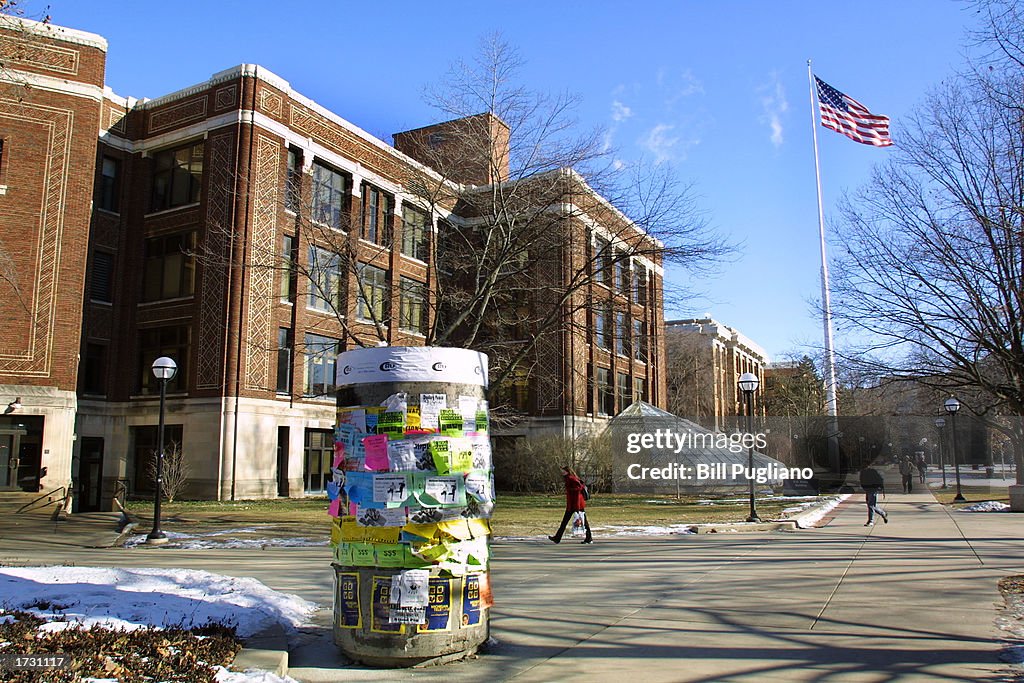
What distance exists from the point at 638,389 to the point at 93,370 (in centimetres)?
3112

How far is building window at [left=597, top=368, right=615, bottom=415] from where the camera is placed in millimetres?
45969

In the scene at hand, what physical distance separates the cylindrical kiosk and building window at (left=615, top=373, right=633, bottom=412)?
4094cm

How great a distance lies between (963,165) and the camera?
2097 cm

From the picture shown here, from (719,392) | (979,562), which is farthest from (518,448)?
(719,392)

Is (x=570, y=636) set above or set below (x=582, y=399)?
below

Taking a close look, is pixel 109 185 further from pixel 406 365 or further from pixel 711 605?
pixel 711 605

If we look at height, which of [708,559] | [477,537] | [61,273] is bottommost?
[708,559]

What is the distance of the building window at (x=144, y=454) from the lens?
3234 cm

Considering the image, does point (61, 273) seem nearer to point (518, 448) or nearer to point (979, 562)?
point (518, 448)

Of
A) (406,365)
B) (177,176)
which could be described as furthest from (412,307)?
(406,365)

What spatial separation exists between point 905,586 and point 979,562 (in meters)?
3.27

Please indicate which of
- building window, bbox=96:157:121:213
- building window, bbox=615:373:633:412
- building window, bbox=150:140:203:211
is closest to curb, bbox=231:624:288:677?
building window, bbox=150:140:203:211

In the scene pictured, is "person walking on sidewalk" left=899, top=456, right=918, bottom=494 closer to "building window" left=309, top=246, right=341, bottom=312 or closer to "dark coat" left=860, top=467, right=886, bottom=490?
"dark coat" left=860, top=467, right=886, bottom=490

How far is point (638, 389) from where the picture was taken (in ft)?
167
